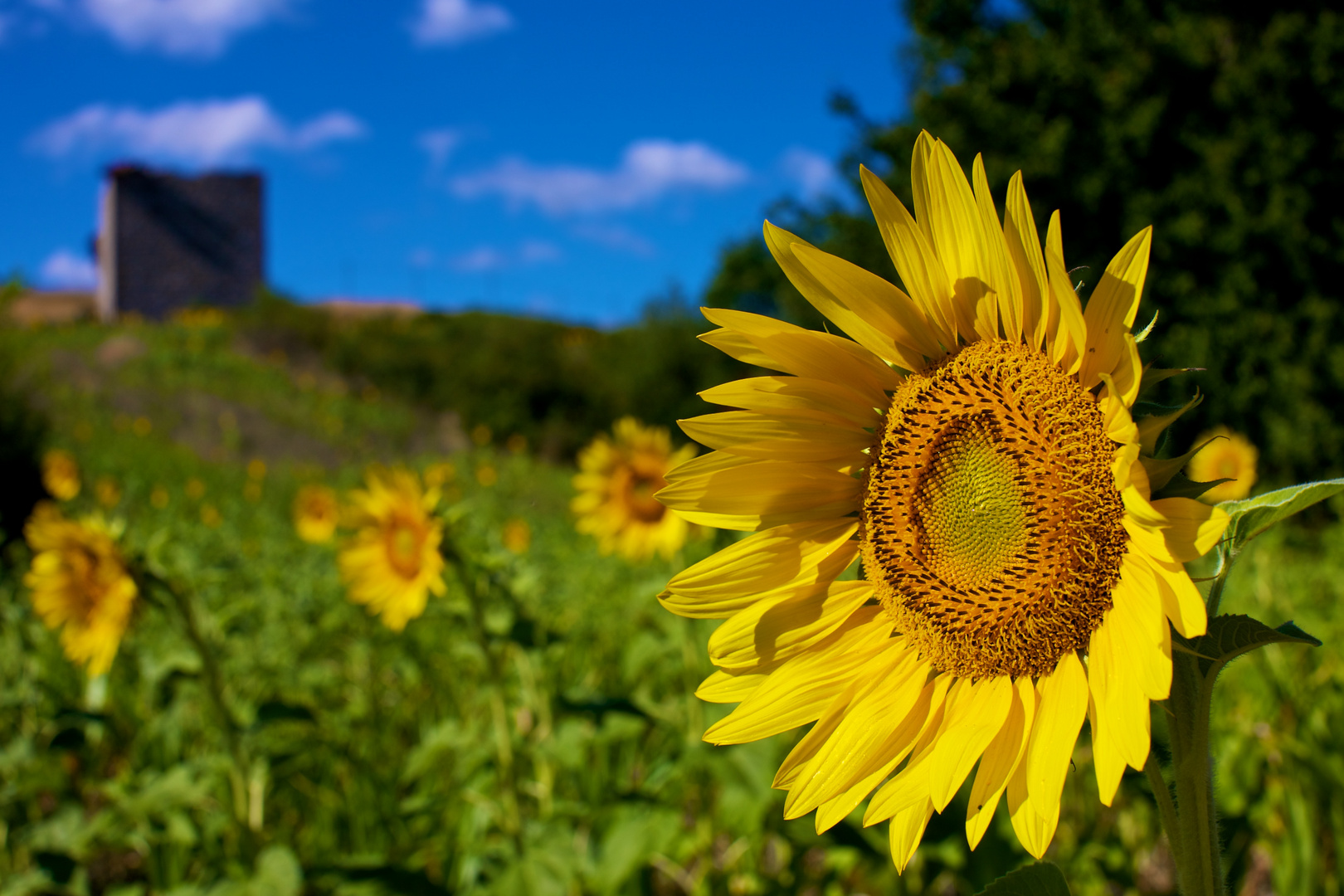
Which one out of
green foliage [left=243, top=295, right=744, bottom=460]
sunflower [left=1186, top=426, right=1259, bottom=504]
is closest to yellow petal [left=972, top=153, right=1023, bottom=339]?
sunflower [left=1186, top=426, right=1259, bottom=504]

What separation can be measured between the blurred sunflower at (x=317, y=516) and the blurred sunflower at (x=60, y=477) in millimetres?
2099

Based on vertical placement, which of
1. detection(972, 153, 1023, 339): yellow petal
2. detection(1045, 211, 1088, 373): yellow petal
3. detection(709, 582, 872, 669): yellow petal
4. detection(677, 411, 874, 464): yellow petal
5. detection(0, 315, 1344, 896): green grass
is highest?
detection(972, 153, 1023, 339): yellow petal

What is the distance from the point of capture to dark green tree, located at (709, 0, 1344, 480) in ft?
28.9

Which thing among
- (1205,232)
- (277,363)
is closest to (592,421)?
(277,363)

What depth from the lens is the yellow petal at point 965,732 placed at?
0.93 metres

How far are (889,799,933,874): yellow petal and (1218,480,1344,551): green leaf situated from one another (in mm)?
385

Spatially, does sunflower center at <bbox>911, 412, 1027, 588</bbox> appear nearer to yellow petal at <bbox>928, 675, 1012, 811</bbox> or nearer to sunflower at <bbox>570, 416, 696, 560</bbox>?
yellow petal at <bbox>928, 675, 1012, 811</bbox>

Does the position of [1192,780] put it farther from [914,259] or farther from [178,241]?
[178,241]

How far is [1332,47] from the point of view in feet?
28.9

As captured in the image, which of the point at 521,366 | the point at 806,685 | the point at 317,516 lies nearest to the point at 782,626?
the point at 806,685

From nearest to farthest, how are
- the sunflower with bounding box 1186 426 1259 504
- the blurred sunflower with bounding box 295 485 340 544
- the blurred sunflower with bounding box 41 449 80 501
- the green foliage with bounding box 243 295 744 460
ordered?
the sunflower with bounding box 1186 426 1259 504 < the blurred sunflower with bounding box 295 485 340 544 < the blurred sunflower with bounding box 41 449 80 501 < the green foliage with bounding box 243 295 744 460

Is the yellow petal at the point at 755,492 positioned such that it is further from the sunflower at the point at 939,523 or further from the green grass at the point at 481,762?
the green grass at the point at 481,762

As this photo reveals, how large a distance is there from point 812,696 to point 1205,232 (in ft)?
32.1

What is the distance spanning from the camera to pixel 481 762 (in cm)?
279
